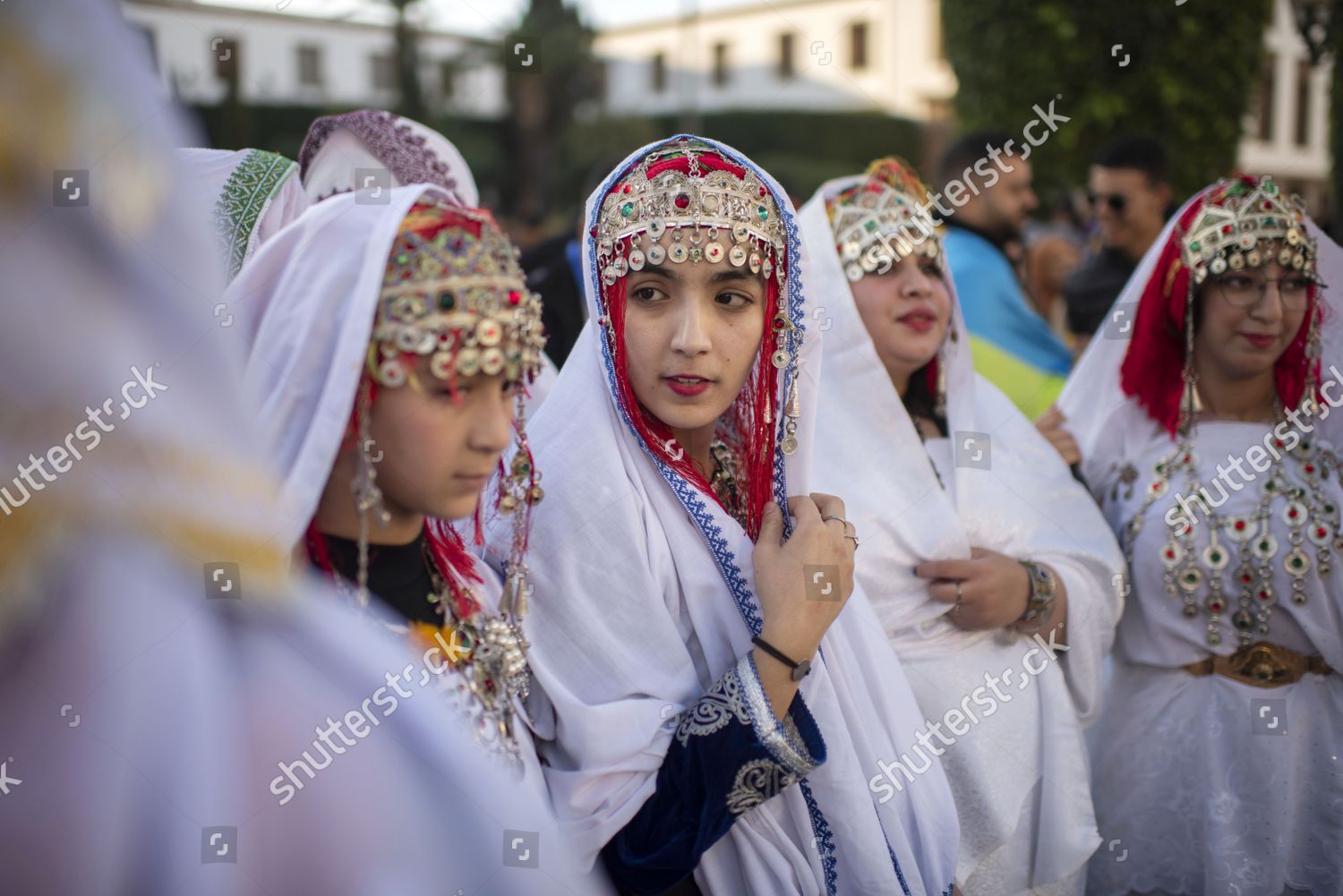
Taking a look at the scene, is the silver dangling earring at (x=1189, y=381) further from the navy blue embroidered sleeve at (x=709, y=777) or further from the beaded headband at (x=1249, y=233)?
the navy blue embroidered sleeve at (x=709, y=777)

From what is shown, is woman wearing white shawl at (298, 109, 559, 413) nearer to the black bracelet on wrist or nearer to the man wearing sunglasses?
the black bracelet on wrist

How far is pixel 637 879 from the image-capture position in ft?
5.95

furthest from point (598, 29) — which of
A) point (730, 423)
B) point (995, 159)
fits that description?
point (730, 423)

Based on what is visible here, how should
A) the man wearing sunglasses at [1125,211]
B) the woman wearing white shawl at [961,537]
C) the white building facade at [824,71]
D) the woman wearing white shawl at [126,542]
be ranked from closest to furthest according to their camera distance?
1. the woman wearing white shawl at [126,542]
2. the woman wearing white shawl at [961,537]
3. the man wearing sunglasses at [1125,211]
4. the white building facade at [824,71]

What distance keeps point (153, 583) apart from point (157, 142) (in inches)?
18.9

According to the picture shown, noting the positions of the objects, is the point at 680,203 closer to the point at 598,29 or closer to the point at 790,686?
the point at 790,686

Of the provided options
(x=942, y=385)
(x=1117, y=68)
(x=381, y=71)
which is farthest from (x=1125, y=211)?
(x=381, y=71)

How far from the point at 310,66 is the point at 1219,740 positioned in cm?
2362

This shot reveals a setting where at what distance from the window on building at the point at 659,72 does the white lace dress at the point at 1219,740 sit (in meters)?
35.7

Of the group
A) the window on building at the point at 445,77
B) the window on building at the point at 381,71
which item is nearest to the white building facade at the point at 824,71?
the window on building at the point at 381,71

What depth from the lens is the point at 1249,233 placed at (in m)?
2.68

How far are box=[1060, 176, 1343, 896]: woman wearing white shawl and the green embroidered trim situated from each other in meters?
2.29

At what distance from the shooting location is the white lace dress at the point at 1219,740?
102 inches

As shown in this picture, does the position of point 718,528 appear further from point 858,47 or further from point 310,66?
point 858,47
